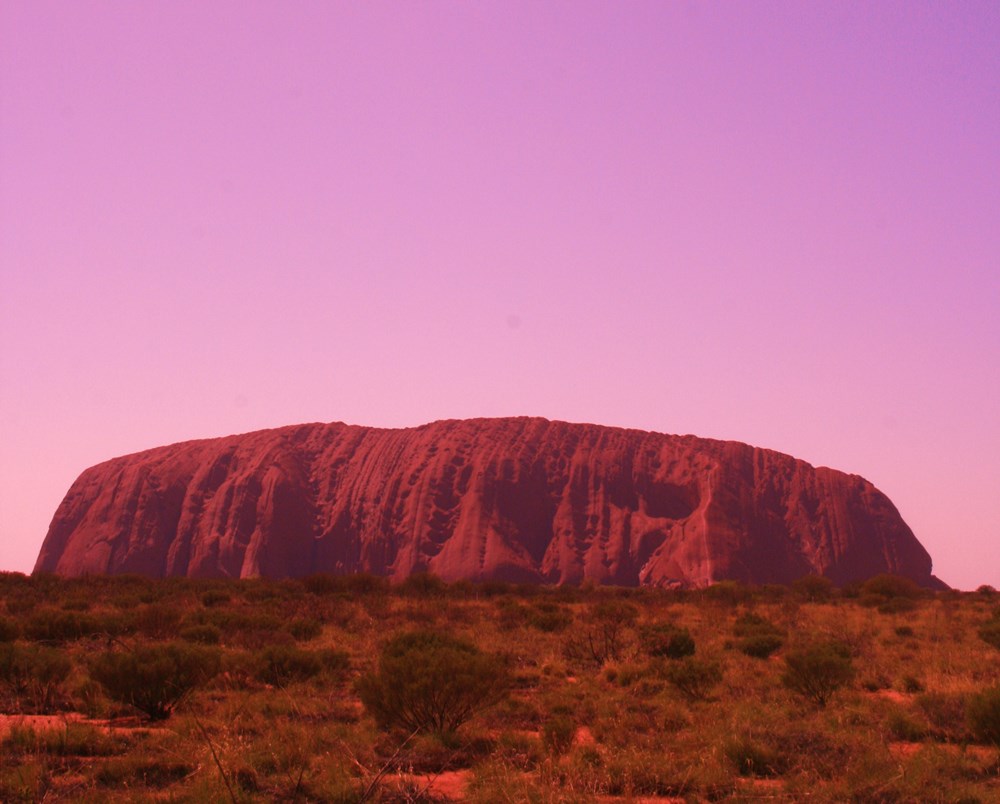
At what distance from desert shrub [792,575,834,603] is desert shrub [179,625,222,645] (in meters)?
26.2

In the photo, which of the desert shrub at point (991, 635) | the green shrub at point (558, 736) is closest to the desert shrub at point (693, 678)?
the green shrub at point (558, 736)

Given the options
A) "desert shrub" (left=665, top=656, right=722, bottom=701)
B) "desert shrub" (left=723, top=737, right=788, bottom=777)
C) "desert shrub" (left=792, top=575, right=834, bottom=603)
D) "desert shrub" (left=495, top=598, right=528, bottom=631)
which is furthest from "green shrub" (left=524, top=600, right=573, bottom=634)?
"desert shrub" (left=792, top=575, right=834, bottom=603)

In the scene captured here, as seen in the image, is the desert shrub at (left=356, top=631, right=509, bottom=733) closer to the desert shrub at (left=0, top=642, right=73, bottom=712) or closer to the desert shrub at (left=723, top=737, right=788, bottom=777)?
Result: the desert shrub at (left=723, top=737, right=788, bottom=777)

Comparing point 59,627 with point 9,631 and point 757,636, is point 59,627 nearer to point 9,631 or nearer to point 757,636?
point 9,631

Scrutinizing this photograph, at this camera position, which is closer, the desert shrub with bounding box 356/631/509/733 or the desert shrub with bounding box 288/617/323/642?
the desert shrub with bounding box 356/631/509/733

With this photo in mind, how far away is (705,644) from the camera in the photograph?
18156mm

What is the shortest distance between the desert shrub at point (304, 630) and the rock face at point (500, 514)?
4106 cm

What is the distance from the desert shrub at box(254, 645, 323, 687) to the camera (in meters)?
12.7

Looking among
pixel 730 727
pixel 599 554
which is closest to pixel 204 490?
pixel 599 554

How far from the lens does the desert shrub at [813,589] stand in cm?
3612

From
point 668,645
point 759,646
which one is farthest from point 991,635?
point 668,645

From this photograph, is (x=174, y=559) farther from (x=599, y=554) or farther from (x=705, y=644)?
(x=705, y=644)

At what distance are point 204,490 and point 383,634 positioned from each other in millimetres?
56100

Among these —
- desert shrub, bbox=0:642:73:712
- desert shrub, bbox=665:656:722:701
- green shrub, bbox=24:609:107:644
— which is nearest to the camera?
desert shrub, bbox=0:642:73:712
